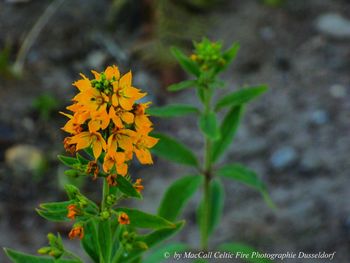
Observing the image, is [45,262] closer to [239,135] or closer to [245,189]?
[245,189]

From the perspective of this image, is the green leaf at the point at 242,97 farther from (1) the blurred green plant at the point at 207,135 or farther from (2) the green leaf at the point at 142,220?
(2) the green leaf at the point at 142,220

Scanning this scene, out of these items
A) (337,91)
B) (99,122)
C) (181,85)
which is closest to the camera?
(99,122)

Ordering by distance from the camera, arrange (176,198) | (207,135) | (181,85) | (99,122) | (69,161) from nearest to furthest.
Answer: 1. (99,122)
2. (69,161)
3. (181,85)
4. (207,135)
5. (176,198)

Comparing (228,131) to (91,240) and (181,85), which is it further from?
(91,240)

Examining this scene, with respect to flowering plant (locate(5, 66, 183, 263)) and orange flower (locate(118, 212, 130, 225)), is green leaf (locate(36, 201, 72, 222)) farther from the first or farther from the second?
orange flower (locate(118, 212, 130, 225))

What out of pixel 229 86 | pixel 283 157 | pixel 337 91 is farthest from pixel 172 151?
pixel 337 91

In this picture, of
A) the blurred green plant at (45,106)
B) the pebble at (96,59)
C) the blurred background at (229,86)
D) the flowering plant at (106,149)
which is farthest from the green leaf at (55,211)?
the pebble at (96,59)
